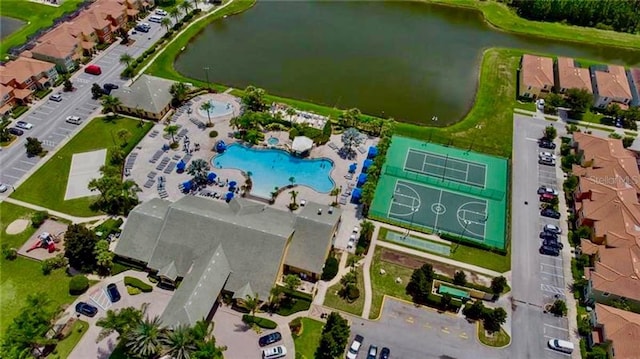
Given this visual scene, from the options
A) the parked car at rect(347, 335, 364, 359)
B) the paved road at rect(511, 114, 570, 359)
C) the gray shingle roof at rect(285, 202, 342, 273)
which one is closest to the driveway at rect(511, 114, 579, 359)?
the paved road at rect(511, 114, 570, 359)

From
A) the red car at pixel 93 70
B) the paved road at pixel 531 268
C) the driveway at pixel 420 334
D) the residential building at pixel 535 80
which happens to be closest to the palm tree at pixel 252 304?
the driveway at pixel 420 334

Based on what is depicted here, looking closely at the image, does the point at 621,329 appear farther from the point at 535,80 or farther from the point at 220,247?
the point at 535,80

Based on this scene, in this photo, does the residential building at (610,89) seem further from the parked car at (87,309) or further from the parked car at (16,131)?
the parked car at (16,131)

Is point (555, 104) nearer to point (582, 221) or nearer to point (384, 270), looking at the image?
point (582, 221)

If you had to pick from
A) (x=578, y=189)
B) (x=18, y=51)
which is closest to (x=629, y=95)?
(x=578, y=189)

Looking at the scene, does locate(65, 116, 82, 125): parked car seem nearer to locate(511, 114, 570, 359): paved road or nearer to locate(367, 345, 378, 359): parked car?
locate(367, 345, 378, 359): parked car
